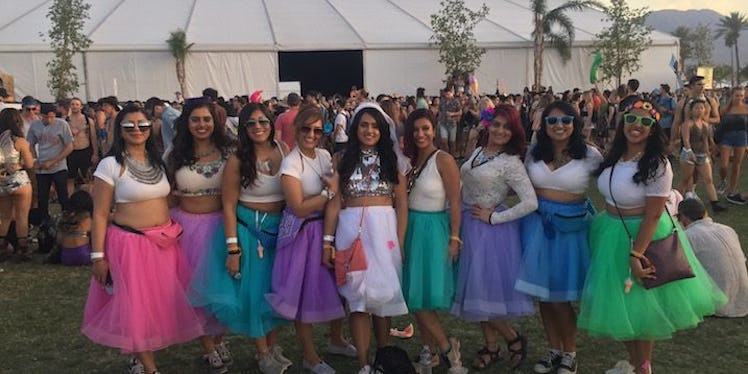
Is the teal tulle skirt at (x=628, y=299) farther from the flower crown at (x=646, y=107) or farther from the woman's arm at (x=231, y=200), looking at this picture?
the woman's arm at (x=231, y=200)

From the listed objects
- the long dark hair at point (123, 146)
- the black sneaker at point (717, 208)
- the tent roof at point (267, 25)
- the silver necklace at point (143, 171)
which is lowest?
the black sneaker at point (717, 208)

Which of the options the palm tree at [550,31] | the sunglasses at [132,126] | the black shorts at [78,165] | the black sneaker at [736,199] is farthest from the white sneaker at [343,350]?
the palm tree at [550,31]

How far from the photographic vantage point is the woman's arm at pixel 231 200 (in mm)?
4062

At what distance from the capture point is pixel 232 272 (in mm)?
4066

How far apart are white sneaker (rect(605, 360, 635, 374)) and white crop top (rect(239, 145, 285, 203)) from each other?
254cm

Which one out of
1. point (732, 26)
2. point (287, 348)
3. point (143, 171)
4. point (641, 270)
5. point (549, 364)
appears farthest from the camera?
point (732, 26)

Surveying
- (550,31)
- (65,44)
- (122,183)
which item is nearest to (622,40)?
(550,31)

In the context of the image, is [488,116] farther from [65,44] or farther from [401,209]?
[65,44]

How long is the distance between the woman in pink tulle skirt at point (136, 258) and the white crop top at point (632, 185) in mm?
2764

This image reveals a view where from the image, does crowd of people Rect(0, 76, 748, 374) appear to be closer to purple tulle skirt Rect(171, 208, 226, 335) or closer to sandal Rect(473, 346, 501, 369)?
purple tulle skirt Rect(171, 208, 226, 335)

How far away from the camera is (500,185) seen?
422cm

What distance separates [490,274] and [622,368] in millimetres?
1105

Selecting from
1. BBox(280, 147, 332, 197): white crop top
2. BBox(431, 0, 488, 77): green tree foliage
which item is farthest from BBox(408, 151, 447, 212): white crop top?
BBox(431, 0, 488, 77): green tree foliage

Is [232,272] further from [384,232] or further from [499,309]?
[499,309]
